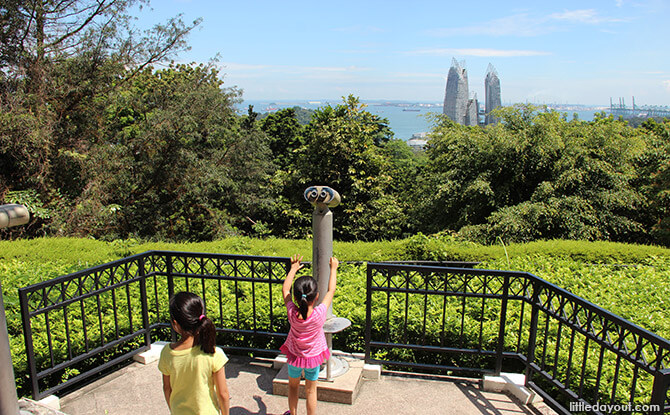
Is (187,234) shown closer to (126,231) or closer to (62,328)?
(126,231)

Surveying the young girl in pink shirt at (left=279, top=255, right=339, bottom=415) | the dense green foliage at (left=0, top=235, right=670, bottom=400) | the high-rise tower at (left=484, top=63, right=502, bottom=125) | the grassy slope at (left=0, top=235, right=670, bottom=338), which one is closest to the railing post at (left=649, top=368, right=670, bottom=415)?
the dense green foliage at (left=0, top=235, right=670, bottom=400)

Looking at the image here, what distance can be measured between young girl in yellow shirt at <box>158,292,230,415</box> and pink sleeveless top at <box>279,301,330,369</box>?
0.86 meters

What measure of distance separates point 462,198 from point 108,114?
1299 cm

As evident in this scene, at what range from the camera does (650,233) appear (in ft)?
42.9

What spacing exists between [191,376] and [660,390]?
2.87 meters

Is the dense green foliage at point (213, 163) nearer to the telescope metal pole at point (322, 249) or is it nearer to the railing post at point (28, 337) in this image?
the telescope metal pole at point (322, 249)

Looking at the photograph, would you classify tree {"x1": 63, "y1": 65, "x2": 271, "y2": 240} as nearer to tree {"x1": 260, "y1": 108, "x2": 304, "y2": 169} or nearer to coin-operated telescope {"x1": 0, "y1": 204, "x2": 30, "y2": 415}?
tree {"x1": 260, "y1": 108, "x2": 304, "y2": 169}

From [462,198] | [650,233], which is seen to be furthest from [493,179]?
[650,233]

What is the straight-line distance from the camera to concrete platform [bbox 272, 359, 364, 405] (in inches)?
158

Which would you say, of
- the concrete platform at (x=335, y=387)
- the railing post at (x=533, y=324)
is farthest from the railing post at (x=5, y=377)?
the railing post at (x=533, y=324)

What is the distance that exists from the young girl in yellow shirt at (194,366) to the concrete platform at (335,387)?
145 centimetres

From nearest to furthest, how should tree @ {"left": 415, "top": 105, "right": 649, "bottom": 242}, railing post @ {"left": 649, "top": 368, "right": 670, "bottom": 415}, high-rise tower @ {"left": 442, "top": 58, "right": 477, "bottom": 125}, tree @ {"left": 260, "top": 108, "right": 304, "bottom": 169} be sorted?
railing post @ {"left": 649, "top": 368, "right": 670, "bottom": 415}
tree @ {"left": 415, "top": 105, "right": 649, "bottom": 242}
tree @ {"left": 260, "top": 108, "right": 304, "bottom": 169}
high-rise tower @ {"left": 442, "top": 58, "right": 477, "bottom": 125}

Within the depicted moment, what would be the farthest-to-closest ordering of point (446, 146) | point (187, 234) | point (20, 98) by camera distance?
point (187, 234)
point (446, 146)
point (20, 98)

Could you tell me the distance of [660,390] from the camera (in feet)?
8.48
